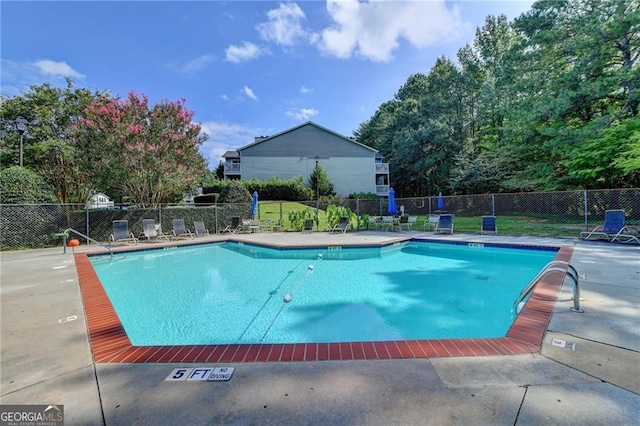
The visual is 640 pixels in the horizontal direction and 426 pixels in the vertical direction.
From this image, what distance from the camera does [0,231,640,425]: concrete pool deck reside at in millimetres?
1800

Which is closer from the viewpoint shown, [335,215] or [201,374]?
[201,374]

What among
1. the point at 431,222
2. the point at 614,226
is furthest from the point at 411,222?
the point at 614,226

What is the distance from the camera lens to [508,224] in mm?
15523

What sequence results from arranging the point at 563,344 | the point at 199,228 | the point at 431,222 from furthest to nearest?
1. the point at 431,222
2. the point at 199,228
3. the point at 563,344

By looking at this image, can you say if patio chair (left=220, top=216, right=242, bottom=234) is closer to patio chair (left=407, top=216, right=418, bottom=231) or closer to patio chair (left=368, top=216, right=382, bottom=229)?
patio chair (left=368, top=216, right=382, bottom=229)

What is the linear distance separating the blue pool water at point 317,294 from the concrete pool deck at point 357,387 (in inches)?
48.5

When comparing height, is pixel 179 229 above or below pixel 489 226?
above

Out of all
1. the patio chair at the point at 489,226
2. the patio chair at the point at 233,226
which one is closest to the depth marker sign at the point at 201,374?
the patio chair at the point at 489,226

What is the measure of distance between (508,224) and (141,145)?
716 inches

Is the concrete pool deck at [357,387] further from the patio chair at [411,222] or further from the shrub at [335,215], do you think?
the shrub at [335,215]

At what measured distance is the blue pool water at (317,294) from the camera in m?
4.10

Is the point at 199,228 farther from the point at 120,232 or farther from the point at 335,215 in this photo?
the point at 335,215

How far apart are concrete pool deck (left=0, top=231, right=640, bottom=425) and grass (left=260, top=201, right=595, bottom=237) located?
36.2 ft

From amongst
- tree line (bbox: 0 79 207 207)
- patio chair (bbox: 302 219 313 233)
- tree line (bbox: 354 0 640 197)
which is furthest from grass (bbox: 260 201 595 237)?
tree line (bbox: 0 79 207 207)
